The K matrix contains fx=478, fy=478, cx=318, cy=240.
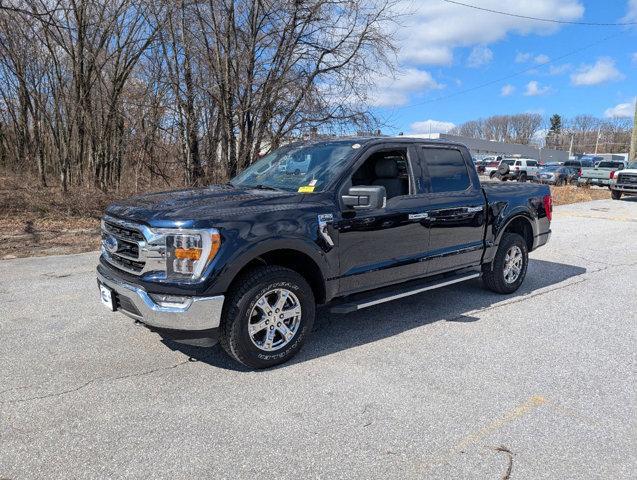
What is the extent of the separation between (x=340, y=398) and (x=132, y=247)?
194cm

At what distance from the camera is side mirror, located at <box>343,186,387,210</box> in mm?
3865

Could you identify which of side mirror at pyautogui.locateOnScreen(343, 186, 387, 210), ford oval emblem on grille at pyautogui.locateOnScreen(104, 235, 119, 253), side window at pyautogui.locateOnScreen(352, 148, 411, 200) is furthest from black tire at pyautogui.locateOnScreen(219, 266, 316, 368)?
side window at pyautogui.locateOnScreen(352, 148, 411, 200)

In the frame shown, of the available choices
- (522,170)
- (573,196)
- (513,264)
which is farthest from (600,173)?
(513,264)

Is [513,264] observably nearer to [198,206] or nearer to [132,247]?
[198,206]

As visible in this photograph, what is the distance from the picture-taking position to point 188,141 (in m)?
14.0

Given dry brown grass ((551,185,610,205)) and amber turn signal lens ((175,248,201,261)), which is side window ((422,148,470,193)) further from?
dry brown grass ((551,185,610,205))

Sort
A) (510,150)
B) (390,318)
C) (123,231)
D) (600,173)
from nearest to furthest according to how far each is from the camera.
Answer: (123,231)
(390,318)
(600,173)
(510,150)

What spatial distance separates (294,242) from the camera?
3799 mm

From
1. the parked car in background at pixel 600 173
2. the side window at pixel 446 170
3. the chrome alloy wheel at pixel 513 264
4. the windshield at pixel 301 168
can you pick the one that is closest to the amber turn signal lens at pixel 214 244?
the windshield at pixel 301 168

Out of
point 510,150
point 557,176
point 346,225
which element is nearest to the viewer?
point 346,225

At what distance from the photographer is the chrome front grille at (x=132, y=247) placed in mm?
3454

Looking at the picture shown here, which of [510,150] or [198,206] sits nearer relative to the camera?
[198,206]

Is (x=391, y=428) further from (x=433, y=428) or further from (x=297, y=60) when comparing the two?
(x=297, y=60)

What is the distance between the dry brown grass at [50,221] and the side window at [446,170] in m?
6.28
